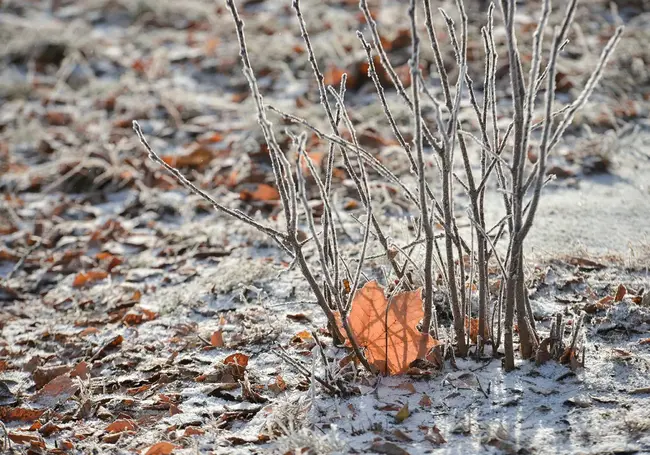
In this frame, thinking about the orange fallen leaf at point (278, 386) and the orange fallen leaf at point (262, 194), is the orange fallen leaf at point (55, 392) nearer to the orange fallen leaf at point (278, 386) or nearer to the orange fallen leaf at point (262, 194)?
the orange fallen leaf at point (278, 386)

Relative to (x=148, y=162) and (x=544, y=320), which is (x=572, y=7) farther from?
(x=148, y=162)

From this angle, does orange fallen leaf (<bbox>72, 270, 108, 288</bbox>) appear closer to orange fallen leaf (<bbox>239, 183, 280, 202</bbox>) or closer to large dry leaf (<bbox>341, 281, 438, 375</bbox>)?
orange fallen leaf (<bbox>239, 183, 280, 202</bbox>)

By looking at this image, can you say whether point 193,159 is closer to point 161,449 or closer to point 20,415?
point 20,415

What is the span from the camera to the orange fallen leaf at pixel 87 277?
10.8 ft

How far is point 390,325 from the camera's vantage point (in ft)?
6.38

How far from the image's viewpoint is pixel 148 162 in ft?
14.9

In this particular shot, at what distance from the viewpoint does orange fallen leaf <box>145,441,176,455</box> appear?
1860 millimetres

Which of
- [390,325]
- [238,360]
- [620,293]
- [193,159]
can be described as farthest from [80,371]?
[193,159]

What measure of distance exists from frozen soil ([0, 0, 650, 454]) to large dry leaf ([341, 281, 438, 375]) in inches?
3.8

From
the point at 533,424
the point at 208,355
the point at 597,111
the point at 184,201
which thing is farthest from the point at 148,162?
the point at 533,424

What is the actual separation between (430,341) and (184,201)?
244cm

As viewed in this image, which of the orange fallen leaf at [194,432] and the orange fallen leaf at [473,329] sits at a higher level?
the orange fallen leaf at [473,329]

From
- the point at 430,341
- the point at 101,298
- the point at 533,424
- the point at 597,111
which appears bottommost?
the point at 101,298

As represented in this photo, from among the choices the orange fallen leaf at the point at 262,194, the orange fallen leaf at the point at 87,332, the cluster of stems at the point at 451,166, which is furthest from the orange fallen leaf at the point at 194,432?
the orange fallen leaf at the point at 262,194
